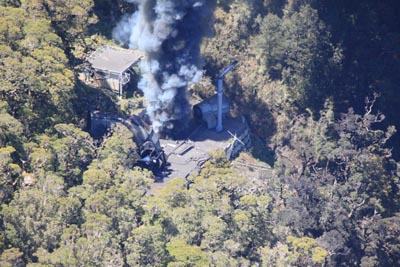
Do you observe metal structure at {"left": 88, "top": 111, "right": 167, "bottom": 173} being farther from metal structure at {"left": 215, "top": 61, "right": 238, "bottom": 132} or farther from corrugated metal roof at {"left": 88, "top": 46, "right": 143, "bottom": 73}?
metal structure at {"left": 215, "top": 61, "right": 238, "bottom": 132}

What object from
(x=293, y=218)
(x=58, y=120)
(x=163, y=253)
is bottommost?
(x=293, y=218)

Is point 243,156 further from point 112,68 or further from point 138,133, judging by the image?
point 112,68

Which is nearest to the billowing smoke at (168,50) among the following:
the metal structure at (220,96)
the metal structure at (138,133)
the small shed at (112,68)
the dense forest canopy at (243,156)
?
the small shed at (112,68)

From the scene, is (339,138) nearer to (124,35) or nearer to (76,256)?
(124,35)

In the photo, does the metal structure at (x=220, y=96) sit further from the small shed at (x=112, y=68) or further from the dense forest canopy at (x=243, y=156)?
the small shed at (x=112, y=68)

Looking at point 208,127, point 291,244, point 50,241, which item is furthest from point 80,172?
point 208,127

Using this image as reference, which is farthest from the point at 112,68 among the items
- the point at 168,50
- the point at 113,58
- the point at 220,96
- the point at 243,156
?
the point at 243,156
